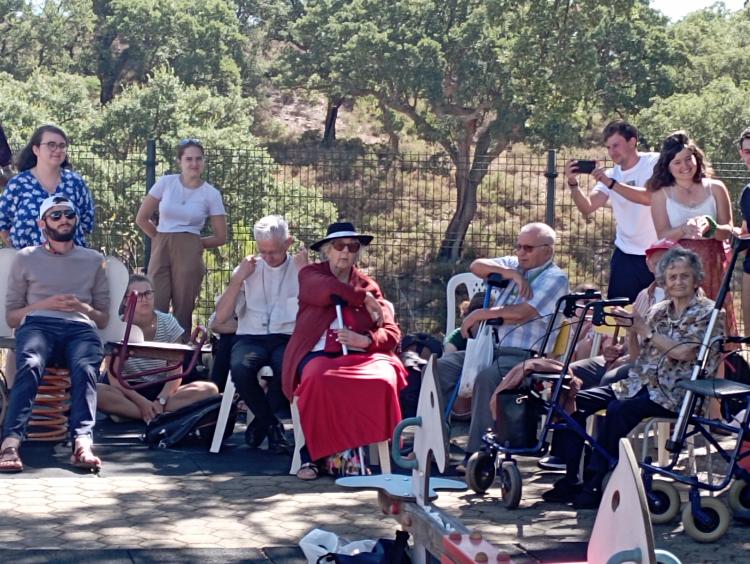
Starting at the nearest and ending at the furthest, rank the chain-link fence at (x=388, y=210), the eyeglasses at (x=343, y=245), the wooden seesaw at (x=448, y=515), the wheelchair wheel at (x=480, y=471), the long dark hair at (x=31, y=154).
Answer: the wooden seesaw at (x=448, y=515)
the wheelchair wheel at (x=480, y=471)
the eyeglasses at (x=343, y=245)
the long dark hair at (x=31, y=154)
the chain-link fence at (x=388, y=210)

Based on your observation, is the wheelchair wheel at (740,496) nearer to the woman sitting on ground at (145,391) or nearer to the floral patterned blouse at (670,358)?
the floral patterned blouse at (670,358)

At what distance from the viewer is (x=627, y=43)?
3122 cm

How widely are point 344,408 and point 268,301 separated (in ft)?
4.34

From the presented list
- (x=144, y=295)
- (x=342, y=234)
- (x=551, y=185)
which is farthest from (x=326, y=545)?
(x=551, y=185)

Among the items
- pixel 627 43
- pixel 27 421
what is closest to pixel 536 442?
pixel 27 421

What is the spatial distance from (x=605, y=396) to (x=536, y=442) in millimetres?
430

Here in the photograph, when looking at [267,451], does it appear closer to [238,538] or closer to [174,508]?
[174,508]

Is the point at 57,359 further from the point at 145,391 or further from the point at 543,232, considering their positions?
the point at 543,232

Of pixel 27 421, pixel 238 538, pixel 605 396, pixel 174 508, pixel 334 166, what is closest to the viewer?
pixel 238 538

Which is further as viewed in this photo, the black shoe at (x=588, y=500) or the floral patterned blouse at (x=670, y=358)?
the black shoe at (x=588, y=500)

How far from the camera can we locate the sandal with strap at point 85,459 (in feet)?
22.5

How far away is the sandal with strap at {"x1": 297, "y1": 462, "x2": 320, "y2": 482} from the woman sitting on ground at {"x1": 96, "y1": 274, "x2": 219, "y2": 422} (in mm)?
1358

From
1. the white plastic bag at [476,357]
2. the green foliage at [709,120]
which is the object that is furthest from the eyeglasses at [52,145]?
the green foliage at [709,120]

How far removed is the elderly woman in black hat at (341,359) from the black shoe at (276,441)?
1.77ft
